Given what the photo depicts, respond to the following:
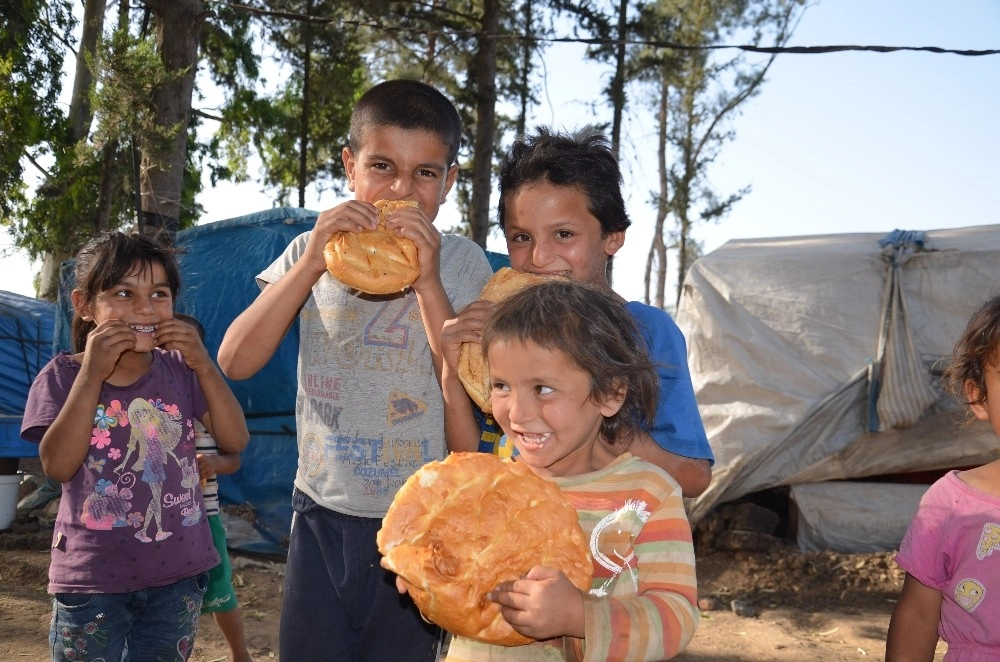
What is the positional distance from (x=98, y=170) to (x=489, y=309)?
1349 centimetres

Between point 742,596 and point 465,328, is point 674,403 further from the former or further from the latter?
point 742,596

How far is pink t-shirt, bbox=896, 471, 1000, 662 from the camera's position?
200cm

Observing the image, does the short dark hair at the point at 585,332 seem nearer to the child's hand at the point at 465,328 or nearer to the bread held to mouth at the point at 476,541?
the child's hand at the point at 465,328

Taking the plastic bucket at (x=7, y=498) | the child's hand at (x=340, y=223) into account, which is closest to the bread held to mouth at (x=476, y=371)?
the child's hand at (x=340, y=223)

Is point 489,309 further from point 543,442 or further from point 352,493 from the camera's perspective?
point 352,493

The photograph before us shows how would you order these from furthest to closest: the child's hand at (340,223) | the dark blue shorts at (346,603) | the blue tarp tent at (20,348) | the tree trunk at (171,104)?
1. the blue tarp tent at (20,348)
2. the tree trunk at (171,104)
3. the dark blue shorts at (346,603)
4. the child's hand at (340,223)

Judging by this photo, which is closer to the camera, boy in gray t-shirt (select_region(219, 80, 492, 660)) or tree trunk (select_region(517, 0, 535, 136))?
boy in gray t-shirt (select_region(219, 80, 492, 660))

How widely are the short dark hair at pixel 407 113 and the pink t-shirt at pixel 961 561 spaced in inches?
64.9

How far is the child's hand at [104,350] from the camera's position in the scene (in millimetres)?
2711

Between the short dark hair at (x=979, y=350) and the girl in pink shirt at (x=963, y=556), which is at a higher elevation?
the short dark hair at (x=979, y=350)

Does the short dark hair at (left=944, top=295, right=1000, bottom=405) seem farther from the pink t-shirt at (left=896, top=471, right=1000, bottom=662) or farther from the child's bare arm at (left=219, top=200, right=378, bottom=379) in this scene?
the child's bare arm at (left=219, top=200, right=378, bottom=379)

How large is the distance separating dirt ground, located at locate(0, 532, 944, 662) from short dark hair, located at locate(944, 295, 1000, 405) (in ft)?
12.0

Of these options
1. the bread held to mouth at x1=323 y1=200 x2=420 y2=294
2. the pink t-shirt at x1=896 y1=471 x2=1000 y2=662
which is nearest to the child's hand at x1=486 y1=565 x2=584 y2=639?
the bread held to mouth at x1=323 y1=200 x2=420 y2=294

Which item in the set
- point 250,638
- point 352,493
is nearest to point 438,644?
point 352,493
